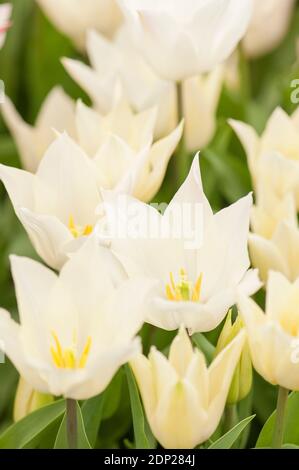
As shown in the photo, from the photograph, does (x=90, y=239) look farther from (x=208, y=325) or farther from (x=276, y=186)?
(x=276, y=186)

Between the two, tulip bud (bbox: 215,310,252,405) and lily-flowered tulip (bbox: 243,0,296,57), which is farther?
lily-flowered tulip (bbox: 243,0,296,57)

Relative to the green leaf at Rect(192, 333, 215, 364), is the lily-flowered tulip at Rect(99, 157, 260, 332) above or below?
above

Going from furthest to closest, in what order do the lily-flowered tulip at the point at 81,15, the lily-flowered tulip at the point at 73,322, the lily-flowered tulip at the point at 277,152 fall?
1. the lily-flowered tulip at the point at 81,15
2. the lily-flowered tulip at the point at 277,152
3. the lily-flowered tulip at the point at 73,322

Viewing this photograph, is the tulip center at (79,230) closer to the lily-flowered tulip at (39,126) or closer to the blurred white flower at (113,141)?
the blurred white flower at (113,141)

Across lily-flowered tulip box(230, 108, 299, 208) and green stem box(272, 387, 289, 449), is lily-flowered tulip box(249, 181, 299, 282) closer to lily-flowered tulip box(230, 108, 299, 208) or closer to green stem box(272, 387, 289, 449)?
lily-flowered tulip box(230, 108, 299, 208)

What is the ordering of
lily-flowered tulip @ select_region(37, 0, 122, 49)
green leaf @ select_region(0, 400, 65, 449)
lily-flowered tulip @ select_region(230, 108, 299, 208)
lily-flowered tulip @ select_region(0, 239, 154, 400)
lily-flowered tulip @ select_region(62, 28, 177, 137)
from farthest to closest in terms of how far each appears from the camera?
lily-flowered tulip @ select_region(37, 0, 122, 49) < lily-flowered tulip @ select_region(62, 28, 177, 137) < lily-flowered tulip @ select_region(230, 108, 299, 208) < green leaf @ select_region(0, 400, 65, 449) < lily-flowered tulip @ select_region(0, 239, 154, 400)

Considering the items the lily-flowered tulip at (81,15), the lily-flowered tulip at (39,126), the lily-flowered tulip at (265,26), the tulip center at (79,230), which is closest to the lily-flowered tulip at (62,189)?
the tulip center at (79,230)

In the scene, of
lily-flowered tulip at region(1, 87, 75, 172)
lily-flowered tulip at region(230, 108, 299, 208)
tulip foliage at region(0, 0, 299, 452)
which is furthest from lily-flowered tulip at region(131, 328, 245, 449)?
lily-flowered tulip at region(1, 87, 75, 172)

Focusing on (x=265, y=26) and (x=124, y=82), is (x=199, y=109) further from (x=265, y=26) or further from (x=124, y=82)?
(x=265, y=26)

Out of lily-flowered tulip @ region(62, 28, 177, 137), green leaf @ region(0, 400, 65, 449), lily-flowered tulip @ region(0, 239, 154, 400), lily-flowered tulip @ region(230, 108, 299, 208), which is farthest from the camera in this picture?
lily-flowered tulip @ region(62, 28, 177, 137)
